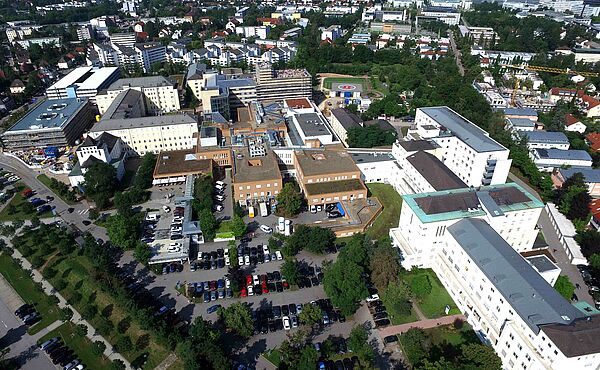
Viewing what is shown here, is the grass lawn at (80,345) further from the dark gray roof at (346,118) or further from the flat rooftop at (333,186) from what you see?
the dark gray roof at (346,118)

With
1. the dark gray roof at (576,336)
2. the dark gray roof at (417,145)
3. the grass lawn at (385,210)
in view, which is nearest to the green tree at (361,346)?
the dark gray roof at (576,336)

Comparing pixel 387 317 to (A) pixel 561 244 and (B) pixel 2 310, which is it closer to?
(A) pixel 561 244

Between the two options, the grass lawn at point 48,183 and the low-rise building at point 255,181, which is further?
the grass lawn at point 48,183

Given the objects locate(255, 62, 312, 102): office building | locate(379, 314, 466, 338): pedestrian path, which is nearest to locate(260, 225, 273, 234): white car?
locate(379, 314, 466, 338): pedestrian path

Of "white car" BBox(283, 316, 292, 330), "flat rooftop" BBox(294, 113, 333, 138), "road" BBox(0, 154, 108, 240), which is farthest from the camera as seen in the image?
"flat rooftop" BBox(294, 113, 333, 138)

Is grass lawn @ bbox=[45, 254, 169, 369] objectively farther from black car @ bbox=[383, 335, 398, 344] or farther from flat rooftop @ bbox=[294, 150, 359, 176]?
flat rooftop @ bbox=[294, 150, 359, 176]

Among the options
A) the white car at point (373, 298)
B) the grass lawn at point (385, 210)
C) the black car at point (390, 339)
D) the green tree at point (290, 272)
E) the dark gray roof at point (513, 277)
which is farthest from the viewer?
the grass lawn at point (385, 210)
